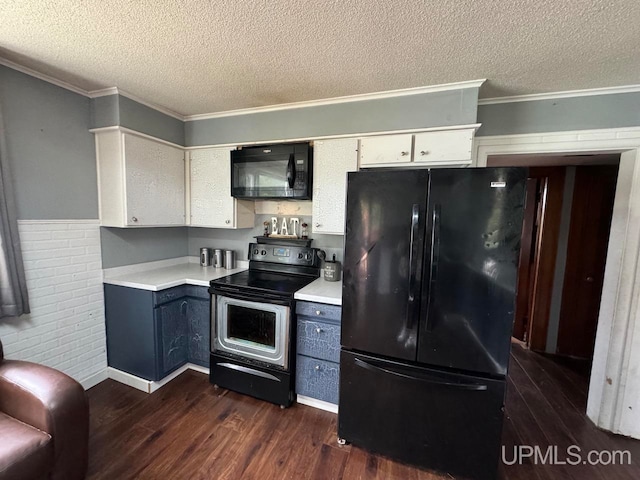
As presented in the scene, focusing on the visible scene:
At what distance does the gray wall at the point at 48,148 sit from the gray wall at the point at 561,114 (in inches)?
123

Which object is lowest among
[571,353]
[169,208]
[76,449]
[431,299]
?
[571,353]

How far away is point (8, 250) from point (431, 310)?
261 centimetres

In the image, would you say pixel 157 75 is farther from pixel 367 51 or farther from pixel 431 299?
pixel 431 299

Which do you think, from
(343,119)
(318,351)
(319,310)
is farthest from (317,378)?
(343,119)

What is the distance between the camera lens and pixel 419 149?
1.97 metres

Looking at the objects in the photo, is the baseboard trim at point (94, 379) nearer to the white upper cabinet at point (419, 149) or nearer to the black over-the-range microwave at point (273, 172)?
the black over-the-range microwave at point (273, 172)

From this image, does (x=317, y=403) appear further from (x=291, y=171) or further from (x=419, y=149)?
(x=419, y=149)

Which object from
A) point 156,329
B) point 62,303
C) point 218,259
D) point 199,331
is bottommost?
point 199,331

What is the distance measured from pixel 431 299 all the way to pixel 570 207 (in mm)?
2633

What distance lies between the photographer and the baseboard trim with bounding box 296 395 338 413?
2.10 meters

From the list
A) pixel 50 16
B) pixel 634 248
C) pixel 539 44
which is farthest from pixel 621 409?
pixel 50 16

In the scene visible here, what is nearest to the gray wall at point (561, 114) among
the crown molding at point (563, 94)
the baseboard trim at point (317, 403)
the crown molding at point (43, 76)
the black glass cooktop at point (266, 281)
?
the crown molding at point (563, 94)

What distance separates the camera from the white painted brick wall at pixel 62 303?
1.92 m

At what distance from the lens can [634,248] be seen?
1.86 meters
